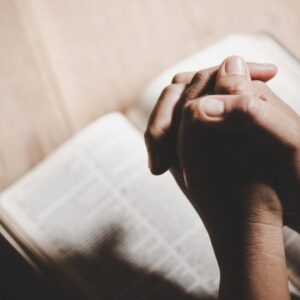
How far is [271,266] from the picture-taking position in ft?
1.69

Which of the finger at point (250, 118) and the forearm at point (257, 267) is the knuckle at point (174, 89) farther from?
the forearm at point (257, 267)

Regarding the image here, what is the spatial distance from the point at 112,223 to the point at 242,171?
0.93 ft

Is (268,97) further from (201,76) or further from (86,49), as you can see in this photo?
(86,49)

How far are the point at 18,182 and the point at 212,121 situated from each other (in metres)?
0.42

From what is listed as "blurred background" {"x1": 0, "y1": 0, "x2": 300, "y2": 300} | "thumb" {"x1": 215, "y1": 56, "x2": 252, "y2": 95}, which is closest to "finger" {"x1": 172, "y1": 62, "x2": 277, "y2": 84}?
"thumb" {"x1": 215, "y1": 56, "x2": 252, "y2": 95}

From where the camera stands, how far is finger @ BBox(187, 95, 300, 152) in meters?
0.49

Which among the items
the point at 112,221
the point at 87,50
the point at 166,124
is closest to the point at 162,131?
the point at 166,124

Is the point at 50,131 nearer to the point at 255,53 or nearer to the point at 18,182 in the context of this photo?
the point at 18,182

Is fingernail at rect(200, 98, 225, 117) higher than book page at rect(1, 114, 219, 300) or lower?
higher

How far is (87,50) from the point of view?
91cm

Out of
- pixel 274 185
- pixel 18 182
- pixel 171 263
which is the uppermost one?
pixel 18 182

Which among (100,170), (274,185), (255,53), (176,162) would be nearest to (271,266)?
(274,185)

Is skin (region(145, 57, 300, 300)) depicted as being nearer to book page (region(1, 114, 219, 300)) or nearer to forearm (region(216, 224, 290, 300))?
forearm (region(216, 224, 290, 300))

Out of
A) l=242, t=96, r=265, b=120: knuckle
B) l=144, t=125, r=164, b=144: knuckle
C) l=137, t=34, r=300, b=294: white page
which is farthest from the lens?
l=137, t=34, r=300, b=294: white page
